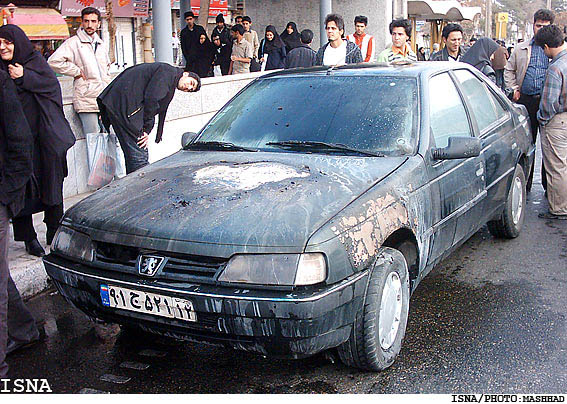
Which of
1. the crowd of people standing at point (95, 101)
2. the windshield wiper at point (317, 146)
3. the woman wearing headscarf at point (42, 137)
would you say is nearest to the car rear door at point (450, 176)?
the windshield wiper at point (317, 146)

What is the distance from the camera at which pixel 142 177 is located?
409 centimetres

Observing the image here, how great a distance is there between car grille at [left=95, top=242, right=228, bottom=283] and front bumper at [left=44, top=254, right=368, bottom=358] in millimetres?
36

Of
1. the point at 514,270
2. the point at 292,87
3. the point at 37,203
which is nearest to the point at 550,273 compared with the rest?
the point at 514,270

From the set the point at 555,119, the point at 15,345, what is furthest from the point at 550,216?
the point at 15,345

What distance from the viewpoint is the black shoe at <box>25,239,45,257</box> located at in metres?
5.42

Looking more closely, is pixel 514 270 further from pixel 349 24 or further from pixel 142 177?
pixel 349 24

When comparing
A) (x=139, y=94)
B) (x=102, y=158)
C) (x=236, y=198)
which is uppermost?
(x=139, y=94)

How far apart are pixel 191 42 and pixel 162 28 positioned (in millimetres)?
3663

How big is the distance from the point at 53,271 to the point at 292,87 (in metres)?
2.08

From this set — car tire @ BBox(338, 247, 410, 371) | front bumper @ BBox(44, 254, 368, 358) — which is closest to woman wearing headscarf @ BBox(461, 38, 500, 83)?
car tire @ BBox(338, 247, 410, 371)

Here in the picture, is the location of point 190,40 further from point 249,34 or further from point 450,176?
point 450,176

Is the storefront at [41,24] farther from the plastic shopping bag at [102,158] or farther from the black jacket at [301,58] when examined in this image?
the plastic shopping bag at [102,158]

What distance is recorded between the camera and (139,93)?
5.89 m

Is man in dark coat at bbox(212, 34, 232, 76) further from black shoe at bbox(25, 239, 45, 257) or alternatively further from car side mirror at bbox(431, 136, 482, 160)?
car side mirror at bbox(431, 136, 482, 160)
